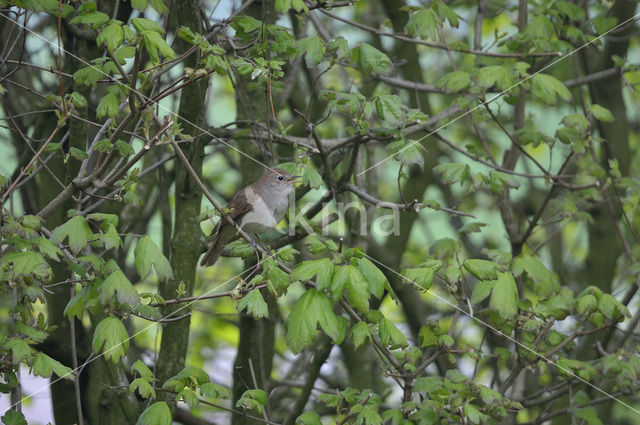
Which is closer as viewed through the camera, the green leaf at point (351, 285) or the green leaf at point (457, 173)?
the green leaf at point (351, 285)

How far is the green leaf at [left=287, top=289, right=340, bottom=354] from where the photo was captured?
3.09m

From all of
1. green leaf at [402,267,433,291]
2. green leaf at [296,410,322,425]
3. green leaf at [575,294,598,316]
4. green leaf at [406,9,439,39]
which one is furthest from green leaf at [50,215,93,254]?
green leaf at [575,294,598,316]

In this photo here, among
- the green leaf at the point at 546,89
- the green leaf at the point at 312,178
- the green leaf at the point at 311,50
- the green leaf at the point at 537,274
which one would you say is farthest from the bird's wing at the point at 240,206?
the green leaf at the point at 546,89

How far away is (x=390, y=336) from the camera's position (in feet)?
11.3

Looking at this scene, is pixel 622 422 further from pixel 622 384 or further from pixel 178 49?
pixel 178 49

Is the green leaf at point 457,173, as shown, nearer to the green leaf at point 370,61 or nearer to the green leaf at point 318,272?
the green leaf at point 370,61

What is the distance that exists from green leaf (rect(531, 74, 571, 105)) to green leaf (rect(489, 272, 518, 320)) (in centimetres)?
138

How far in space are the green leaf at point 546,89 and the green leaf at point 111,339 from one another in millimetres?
3059

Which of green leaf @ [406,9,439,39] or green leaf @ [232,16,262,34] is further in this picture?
green leaf @ [406,9,439,39]

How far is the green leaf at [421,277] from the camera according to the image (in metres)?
3.60

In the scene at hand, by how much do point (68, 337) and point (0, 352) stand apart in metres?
2.37

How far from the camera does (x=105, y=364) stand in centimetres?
480

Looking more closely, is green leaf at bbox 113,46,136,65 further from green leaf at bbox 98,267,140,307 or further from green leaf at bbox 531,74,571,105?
green leaf at bbox 531,74,571,105

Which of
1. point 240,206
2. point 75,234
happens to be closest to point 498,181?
point 240,206
